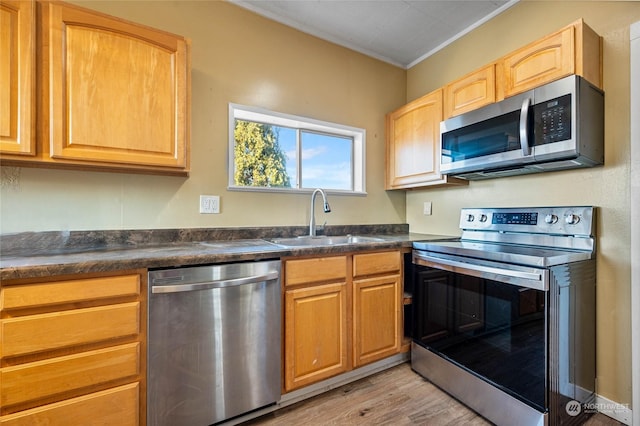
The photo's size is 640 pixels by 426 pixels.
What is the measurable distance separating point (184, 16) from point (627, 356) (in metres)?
3.32

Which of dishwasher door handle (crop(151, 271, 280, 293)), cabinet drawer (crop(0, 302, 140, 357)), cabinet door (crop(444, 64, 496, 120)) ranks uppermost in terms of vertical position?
cabinet door (crop(444, 64, 496, 120))

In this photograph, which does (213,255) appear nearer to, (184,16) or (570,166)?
(184,16)

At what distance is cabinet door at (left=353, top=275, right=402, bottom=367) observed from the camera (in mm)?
1867

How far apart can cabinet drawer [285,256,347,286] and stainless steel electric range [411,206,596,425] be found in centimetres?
61

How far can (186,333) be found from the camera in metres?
1.34

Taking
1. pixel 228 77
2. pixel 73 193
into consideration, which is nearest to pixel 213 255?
pixel 73 193

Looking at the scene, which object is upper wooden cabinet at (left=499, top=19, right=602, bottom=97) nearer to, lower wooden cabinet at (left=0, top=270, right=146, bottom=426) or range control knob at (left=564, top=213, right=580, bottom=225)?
range control knob at (left=564, top=213, right=580, bottom=225)

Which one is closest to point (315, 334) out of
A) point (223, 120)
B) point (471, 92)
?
point (223, 120)

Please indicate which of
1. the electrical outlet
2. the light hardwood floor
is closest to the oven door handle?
the light hardwood floor

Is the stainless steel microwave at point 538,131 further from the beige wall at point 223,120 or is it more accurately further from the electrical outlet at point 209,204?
the electrical outlet at point 209,204

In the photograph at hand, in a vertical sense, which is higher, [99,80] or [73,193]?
[99,80]

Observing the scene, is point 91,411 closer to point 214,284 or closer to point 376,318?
→ point 214,284

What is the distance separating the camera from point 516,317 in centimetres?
144

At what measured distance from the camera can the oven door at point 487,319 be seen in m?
1.34
